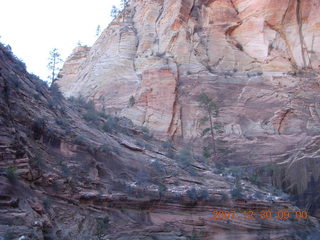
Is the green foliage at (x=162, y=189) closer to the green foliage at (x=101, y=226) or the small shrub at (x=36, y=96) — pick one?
the green foliage at (x=101, y=226)

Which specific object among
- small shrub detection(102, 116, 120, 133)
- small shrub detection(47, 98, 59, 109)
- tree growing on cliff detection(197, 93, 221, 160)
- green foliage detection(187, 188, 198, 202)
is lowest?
green foliage detection(187, 188, 198, 202)

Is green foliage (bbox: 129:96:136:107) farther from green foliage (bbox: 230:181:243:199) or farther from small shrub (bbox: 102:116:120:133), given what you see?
green foliage (bbox: 230:181:243:199)

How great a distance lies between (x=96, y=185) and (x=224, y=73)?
19691 millimetres

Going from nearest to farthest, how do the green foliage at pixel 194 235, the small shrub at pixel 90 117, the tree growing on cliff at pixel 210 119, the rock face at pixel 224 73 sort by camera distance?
the green foliage at pixel 194 235
the small shrub at pixel 90 117
the tree growing on cliff at pixel 210 119
the rock face at pixel 224 73

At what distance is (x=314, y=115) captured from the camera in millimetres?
27938

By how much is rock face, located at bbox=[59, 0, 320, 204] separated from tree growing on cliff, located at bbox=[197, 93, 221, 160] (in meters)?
0.52

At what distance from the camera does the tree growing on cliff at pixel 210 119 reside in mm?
25903

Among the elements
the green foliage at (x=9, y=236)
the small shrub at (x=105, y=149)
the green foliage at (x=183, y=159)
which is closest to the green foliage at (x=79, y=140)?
the small shrub at (x=105, y=149)

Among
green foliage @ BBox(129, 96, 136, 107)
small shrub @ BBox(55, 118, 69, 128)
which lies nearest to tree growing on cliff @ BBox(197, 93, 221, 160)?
green foliage @ BBox(129, 96, 136, 107)

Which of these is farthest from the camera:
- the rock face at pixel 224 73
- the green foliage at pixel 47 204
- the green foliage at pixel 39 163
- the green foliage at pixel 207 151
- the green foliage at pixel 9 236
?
the rock face at pixel 224 73

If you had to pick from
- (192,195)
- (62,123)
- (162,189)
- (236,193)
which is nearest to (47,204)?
(62,123)
